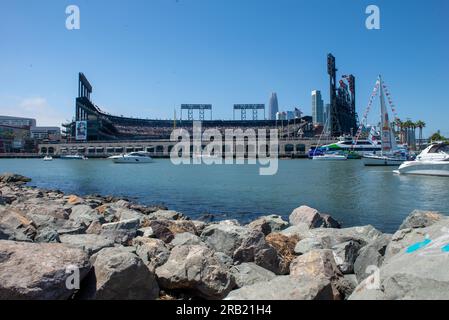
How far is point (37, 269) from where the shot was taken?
5277 mm

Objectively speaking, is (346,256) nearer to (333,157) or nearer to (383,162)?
(383,162)

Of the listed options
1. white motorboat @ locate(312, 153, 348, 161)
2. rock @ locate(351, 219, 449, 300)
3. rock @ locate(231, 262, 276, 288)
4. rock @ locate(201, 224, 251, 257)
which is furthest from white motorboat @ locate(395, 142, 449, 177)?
white motorboat @ locate(312, 153, 348, 161)

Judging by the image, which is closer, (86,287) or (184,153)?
(86,287)

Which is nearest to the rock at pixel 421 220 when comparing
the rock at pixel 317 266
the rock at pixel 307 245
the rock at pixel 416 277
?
the rock at pixel 307 245

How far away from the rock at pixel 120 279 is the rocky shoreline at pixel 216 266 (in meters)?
0.02

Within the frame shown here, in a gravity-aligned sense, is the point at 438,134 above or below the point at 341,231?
above

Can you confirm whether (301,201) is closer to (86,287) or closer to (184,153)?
(86,287)

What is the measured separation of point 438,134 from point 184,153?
4680 inches

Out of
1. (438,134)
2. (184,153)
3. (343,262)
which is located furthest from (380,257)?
(438,134)

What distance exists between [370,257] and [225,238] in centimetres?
335

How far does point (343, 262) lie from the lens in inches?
330

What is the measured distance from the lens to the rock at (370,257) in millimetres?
7480
